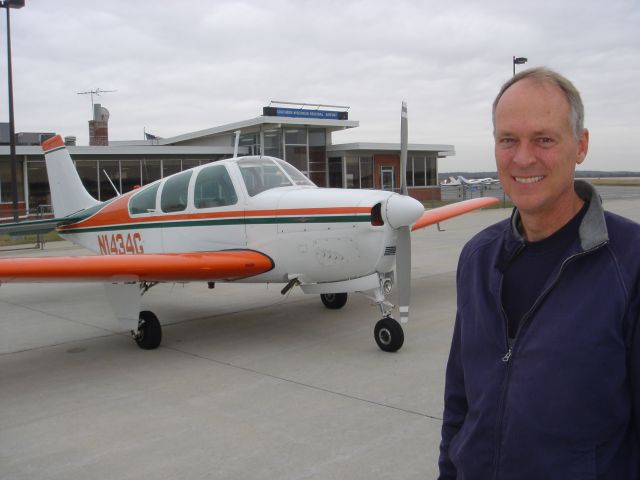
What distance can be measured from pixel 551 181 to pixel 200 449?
328 centimetres

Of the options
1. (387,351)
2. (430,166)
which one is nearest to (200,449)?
(387,351)

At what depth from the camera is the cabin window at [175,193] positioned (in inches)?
324

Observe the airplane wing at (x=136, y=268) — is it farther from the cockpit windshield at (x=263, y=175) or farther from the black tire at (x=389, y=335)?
the black tire at (x=389, y=335)

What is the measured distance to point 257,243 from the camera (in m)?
7.40

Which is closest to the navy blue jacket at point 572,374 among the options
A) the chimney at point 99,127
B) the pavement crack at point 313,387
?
the pavement crack at point 313,387

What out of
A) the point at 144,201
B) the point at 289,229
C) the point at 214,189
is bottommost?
the point at 289,229

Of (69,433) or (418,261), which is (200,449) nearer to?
(69,433)

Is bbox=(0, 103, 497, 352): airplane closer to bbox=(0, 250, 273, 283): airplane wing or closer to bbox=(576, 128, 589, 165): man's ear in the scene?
bbox=(0, 250, 273, 283): airplane wing

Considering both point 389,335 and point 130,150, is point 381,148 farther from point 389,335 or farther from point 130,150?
point 389,335

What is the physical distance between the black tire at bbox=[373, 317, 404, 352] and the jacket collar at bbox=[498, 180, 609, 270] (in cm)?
460

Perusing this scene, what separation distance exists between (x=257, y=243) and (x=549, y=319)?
598 centimetres

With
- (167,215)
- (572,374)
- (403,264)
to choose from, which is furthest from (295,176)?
(572,374)

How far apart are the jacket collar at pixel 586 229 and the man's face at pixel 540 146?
0.06m

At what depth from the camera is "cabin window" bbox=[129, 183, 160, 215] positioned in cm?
870
